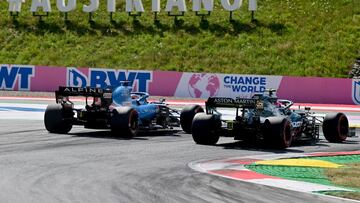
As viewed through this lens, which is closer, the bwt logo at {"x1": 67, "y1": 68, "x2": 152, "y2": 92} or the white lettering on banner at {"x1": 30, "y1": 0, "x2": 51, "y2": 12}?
the bwt logo at {"x1": 67, "y1": 68, "x2": 152, "y2": 92}

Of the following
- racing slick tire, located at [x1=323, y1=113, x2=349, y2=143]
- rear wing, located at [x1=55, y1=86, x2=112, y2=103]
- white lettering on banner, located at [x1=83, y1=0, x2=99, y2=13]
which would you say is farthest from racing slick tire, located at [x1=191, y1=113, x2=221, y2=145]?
white lettering on banner, located at [x1=83, y1=0, x2=99, y2=13]

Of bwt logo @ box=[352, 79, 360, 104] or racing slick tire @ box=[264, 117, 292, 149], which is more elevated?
bwt logo @ box=[352, 79, 360, 104]

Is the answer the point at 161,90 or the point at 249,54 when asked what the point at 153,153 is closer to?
the point at 161,90

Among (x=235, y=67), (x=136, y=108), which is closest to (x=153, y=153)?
(x=136, y=108)

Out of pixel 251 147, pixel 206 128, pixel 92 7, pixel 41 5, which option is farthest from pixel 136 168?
pixel 41 5

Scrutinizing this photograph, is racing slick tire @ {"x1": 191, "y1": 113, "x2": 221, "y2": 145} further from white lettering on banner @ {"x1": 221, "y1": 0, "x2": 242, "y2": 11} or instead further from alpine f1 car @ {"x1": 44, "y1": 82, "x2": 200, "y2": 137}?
white lettering on banner @ {"x1": 221, "y1": 0, "x2": 242, "y2": 11}

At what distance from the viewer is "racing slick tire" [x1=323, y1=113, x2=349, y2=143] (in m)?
19.4

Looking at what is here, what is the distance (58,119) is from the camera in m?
19.6

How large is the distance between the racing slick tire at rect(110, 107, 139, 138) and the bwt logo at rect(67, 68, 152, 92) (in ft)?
70.6

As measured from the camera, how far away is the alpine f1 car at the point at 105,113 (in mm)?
18641

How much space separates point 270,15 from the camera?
54.1 m

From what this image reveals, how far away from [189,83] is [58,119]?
2052 cm

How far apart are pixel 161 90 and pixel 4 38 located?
741 inches

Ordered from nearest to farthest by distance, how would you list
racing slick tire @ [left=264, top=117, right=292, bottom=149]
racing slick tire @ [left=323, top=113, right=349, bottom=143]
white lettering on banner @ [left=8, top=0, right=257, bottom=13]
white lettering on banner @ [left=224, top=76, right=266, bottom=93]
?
1. racing slick tire @ [left=264, top=117, right=292, bottom=149]
2. racing slick tire @ [left=323, top=113, right=349, bottom=143]
3. white lettering on banner @ [left=224, top=76, right=266, bottom=93]
4. white lettering on banner @ [left=8, top=0, right=257, bottom=13]
